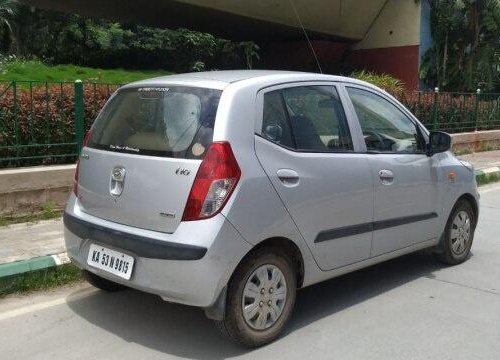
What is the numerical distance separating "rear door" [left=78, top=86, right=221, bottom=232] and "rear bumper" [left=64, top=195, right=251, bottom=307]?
0.33ft

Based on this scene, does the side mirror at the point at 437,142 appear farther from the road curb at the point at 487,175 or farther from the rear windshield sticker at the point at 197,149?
the road curb at the point at 487,175

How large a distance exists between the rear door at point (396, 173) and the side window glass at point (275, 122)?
0.79 meters

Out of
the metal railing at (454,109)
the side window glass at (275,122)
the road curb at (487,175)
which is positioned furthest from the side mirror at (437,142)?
the metal railing at (454,109)

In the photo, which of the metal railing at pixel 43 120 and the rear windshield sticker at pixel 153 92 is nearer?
the rear windshield sticker at pixel 153 92

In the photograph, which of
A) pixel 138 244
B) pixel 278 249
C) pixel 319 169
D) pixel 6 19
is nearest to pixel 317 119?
pixel 319 169

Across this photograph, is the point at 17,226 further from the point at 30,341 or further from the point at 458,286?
the point at 458,286

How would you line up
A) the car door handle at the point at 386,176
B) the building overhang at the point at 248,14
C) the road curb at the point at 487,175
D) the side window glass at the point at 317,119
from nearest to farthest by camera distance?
the side window glass at the point at 317,119
the car door handle at the point at 386,176
the road curb at the point at 487,175
the building overhang at the point at 248,14

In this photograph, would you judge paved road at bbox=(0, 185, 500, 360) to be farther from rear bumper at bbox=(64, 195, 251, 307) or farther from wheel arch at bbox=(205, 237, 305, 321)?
rear bumper at bbox=(64, 195, 251, 307)

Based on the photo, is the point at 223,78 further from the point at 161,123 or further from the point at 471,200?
the point at 471,200

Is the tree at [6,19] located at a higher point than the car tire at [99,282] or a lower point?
higher

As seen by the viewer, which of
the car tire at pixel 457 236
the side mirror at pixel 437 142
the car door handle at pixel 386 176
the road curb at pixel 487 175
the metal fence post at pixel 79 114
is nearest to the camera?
the car door handle at pixel 386 176

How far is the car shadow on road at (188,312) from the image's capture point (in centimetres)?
370

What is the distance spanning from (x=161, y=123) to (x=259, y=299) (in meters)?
1.23

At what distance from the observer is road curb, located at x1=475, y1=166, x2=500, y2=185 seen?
10430mm
